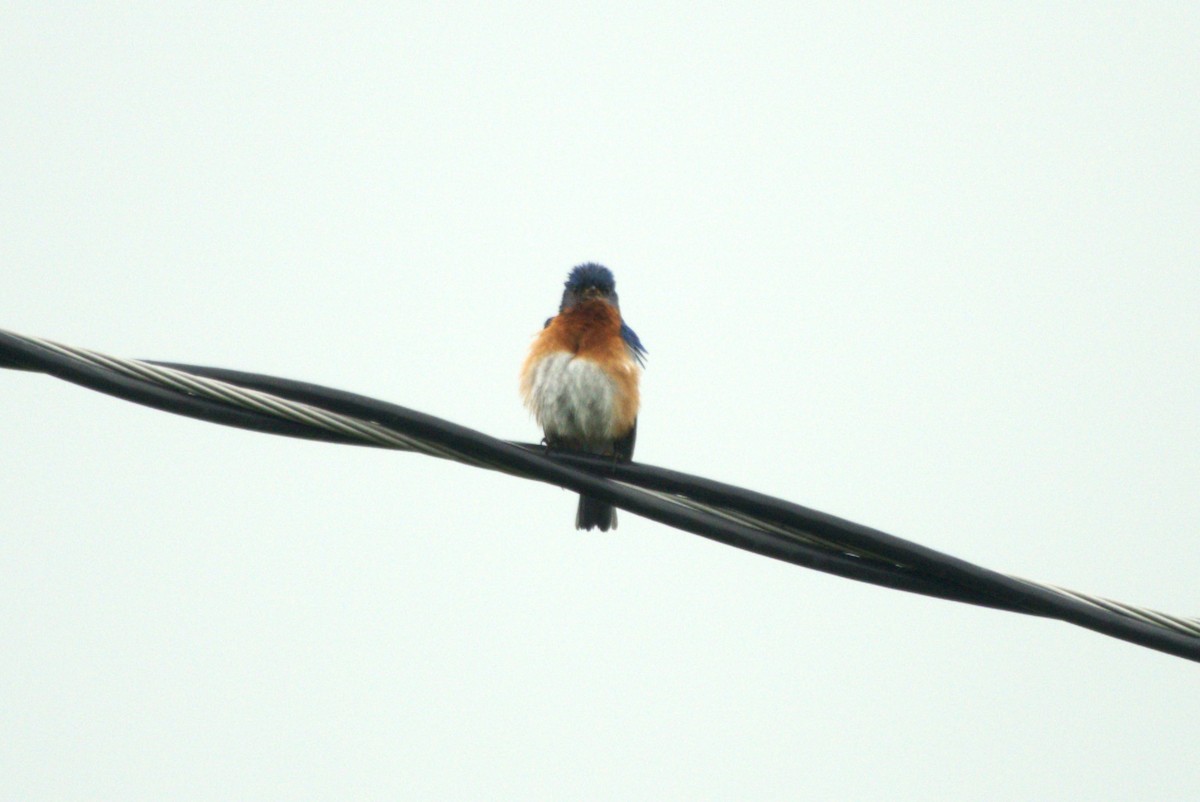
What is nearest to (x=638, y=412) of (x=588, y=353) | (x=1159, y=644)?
(x=588, y=353)

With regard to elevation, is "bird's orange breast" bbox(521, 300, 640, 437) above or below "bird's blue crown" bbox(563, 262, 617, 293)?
below

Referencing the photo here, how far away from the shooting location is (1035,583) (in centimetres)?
316

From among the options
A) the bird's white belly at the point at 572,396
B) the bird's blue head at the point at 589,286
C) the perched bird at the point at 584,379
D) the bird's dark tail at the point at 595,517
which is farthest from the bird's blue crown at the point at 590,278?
the bird's dark tail at the point at 595,517

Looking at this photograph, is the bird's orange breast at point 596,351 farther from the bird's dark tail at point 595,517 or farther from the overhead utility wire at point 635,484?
the overhead utility wire at point 635,484

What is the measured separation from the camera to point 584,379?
252 inches

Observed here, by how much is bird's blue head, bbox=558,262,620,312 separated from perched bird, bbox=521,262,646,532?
24cm

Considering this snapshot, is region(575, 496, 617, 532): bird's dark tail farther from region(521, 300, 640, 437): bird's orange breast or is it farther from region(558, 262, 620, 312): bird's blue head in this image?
region(558, 262, 620, 312): bird's blue head

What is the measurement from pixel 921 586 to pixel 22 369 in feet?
7.73

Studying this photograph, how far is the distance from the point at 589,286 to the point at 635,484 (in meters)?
4.07

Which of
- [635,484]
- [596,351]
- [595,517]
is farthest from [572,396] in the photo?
[635,484]

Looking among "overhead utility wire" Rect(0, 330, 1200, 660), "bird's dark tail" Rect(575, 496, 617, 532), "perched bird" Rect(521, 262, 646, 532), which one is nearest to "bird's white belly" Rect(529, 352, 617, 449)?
"perched bird" Rect(521, 262, 646, 532)

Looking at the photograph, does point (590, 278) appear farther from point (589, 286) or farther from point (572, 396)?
point (572, 396)

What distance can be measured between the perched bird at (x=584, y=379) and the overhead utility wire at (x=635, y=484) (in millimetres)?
3014

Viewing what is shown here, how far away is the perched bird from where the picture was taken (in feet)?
21.1
